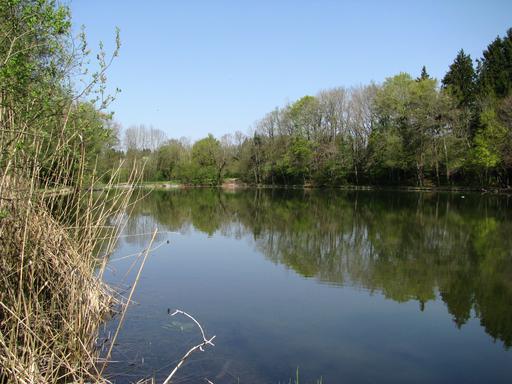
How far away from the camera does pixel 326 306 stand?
1184 cm

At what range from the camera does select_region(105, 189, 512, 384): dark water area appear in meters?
8.14

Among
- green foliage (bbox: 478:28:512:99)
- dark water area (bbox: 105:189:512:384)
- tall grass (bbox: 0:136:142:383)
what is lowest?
dark water area (bbox: 105:189:512:384)

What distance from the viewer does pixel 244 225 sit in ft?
92.9

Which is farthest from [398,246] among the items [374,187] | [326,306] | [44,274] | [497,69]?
[497,69]

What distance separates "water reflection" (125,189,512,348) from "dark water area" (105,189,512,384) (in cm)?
7

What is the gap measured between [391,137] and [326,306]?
171 feet

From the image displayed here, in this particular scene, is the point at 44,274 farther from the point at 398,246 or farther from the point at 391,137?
the point at 391,137

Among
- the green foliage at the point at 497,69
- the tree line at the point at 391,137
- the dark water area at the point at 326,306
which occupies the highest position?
the green foliage at the point at 497,69

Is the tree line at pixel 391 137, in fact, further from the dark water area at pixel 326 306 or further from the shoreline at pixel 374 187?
the dark water area at pixel 326 306

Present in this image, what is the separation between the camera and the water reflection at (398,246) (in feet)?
42.8

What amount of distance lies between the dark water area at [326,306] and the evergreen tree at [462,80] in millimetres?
40976

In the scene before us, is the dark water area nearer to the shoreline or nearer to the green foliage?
the shoreline

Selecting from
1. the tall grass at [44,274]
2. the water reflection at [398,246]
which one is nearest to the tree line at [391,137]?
the water reflection at [398,246]

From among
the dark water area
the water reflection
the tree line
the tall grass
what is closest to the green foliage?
the tree line
